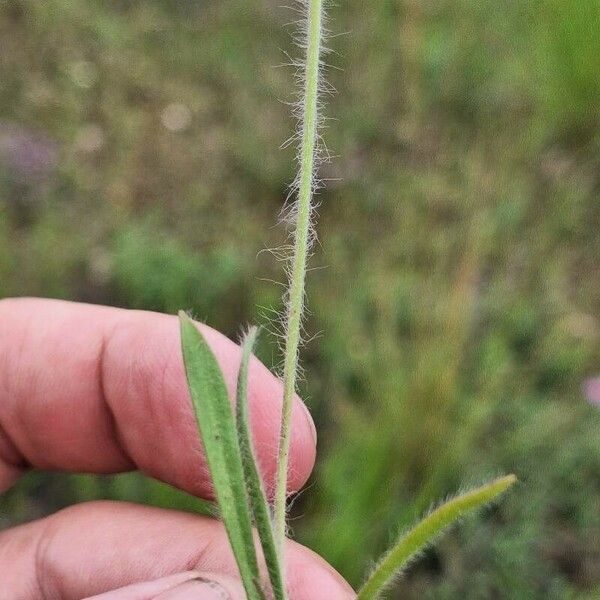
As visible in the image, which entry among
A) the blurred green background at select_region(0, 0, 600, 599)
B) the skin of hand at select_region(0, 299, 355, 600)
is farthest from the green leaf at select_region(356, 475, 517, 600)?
the blurred green background at select_region(0, 0, 600, 599)

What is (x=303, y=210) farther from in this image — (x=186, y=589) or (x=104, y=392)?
(x=104, y=392)

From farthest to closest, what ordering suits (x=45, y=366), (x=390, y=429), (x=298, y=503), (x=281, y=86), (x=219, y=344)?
(x=281, y=86), (x=298, y=503), (x=390, y=429), (x=45, y=366), (x=219, y=344)

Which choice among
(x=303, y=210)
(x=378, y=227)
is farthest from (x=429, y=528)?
(x=378, y=227)

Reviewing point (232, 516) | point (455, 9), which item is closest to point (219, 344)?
point (232, 516)

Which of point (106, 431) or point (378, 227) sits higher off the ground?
point (378, 227)

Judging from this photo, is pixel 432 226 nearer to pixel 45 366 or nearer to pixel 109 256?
pixel 109 256

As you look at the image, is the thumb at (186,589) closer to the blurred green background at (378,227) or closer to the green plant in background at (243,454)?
the green plant in background at (243,454)

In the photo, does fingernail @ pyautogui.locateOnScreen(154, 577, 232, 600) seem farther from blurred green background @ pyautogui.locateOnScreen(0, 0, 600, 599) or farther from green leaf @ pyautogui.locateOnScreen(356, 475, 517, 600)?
blurred green background @ pyautogui.locateOnScreen(0, 0, 600, 599)
